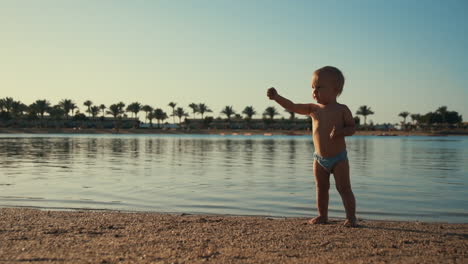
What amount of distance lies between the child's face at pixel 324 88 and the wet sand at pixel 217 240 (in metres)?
1.84

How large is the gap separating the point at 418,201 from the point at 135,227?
6.42m

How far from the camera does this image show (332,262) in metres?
4.22

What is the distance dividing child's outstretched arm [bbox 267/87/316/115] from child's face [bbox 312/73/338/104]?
0.20 meters

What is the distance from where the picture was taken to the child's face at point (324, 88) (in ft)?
21.1

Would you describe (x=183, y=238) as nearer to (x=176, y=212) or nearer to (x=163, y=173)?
(x=176, y=212)

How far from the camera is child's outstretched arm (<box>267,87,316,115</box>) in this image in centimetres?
633

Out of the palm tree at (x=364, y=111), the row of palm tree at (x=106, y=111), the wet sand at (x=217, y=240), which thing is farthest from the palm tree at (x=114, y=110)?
the wet sand at (x=217, y=240)

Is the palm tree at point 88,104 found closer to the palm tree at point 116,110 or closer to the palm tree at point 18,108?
the palm tree at point 116,110

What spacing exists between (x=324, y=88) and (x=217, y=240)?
109 inches

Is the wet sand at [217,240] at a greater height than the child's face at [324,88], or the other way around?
the child's face at [324,88]

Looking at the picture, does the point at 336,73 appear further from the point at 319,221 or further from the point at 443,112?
the point at 443,112

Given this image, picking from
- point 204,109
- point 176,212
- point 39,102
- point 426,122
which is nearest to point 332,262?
point 176,212

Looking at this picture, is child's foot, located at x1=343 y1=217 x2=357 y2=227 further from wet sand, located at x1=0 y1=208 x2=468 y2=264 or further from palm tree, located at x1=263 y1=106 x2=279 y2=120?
palm tree, located at x1=263 y1=106 x2=279 y2=120

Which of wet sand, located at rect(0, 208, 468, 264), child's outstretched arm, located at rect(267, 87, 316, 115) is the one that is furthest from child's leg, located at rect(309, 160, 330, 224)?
child's outstretched arm, located at rect(267, 87, 316, 115)
